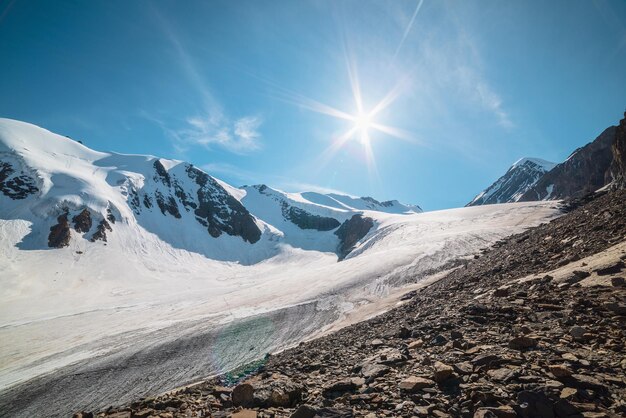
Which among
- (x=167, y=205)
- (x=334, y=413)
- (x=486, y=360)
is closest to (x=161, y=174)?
(x=167, y=205)

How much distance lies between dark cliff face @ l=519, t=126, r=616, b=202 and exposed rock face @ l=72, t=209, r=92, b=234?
140075 mm

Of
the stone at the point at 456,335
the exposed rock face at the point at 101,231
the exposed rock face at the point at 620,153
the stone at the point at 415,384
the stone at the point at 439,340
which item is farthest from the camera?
the exposed rock face at the point at 101,231

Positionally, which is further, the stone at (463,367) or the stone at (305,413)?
the stone at (463,367)

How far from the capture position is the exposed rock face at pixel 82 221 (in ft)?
272

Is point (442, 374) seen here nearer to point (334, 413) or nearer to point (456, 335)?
point (334, 413)

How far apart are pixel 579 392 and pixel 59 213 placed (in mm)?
106859

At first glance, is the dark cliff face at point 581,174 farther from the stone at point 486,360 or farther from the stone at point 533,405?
the stone at point 533,405

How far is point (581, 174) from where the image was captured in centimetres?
11419

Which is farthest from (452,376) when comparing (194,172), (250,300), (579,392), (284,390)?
(194,172)

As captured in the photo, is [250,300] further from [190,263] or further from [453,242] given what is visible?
[190,263]

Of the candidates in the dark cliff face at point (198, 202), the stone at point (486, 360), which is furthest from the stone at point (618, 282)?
the dark cliff face at point (198, 202)

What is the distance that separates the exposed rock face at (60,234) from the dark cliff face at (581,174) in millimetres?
140807

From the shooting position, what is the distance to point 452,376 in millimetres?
6406

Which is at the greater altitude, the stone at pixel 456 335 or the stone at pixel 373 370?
the stone at pixel 456 335
